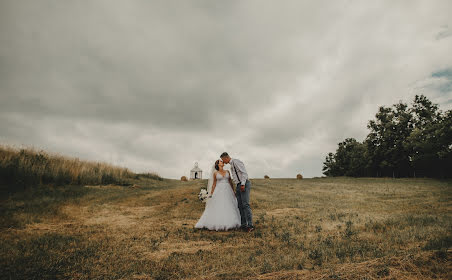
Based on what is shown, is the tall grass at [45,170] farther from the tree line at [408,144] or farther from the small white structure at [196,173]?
the tree line at [408,144]

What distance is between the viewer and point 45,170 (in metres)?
17.9

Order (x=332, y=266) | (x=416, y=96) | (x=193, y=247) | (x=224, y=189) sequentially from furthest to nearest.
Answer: (x=416, y=96)
(x=224, y=189)
(x=193, y=247)
(x=332, y=266)

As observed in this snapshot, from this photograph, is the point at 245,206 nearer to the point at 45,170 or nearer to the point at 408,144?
the point at 45,170

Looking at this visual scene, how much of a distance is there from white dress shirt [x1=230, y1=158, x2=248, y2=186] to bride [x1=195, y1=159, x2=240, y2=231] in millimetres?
673

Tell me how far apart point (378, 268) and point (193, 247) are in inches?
193

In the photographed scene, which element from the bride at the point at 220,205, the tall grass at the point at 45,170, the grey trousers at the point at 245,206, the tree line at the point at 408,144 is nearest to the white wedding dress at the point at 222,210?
the bride at the point at 220,205

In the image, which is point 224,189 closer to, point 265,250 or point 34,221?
point 265,250

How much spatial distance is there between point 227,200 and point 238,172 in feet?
4.68

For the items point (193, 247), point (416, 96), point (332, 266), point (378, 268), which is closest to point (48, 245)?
point (193, 247)

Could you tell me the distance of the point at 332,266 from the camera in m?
4.86

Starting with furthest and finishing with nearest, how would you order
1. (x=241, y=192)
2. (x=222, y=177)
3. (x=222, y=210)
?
(x=222, y=177) → (x=222, y=210) → (x=241, y=192)

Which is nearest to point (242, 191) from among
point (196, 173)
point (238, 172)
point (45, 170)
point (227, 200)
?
point (238, 172)

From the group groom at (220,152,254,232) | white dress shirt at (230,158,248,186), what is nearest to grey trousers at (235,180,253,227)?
groom at (220,152,254,232)

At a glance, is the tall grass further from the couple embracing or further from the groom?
the groom
